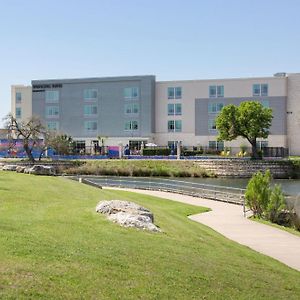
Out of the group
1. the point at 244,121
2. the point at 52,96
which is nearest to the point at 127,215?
the point at 244,121

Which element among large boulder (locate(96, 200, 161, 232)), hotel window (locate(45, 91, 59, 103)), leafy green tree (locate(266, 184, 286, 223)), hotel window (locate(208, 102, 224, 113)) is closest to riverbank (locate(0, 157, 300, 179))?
hotel window (locate(208, 102, 224, 113))

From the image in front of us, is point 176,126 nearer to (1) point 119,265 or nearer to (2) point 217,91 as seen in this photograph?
(2) point 217,91

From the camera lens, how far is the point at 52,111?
335 ft

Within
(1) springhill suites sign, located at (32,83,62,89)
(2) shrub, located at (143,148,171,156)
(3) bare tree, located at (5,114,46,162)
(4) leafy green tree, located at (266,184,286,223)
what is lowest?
(4) leafy green tree, located at (266,184,286,223)

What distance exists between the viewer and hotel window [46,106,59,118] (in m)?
102

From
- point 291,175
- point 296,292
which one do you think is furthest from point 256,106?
Answer: point 296,292

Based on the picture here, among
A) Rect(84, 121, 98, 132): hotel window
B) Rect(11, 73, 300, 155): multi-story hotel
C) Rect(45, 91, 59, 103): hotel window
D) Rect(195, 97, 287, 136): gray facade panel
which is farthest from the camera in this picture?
Rect(45, 91, 59, 103): hotel window

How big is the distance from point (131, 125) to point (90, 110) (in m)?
8.39

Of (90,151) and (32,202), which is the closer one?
(32,202)

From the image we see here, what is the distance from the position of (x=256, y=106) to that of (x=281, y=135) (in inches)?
884

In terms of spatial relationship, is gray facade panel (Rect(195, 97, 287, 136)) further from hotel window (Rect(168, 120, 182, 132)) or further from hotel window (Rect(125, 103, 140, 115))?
hotel window (Rect(125, 103, 140, 115))

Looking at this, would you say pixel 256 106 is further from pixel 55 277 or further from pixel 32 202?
pixel 55 277

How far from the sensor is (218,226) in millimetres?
21859

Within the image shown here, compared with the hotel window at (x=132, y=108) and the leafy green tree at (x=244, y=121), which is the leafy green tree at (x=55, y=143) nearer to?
the hotel window at (x=132, y=108)
